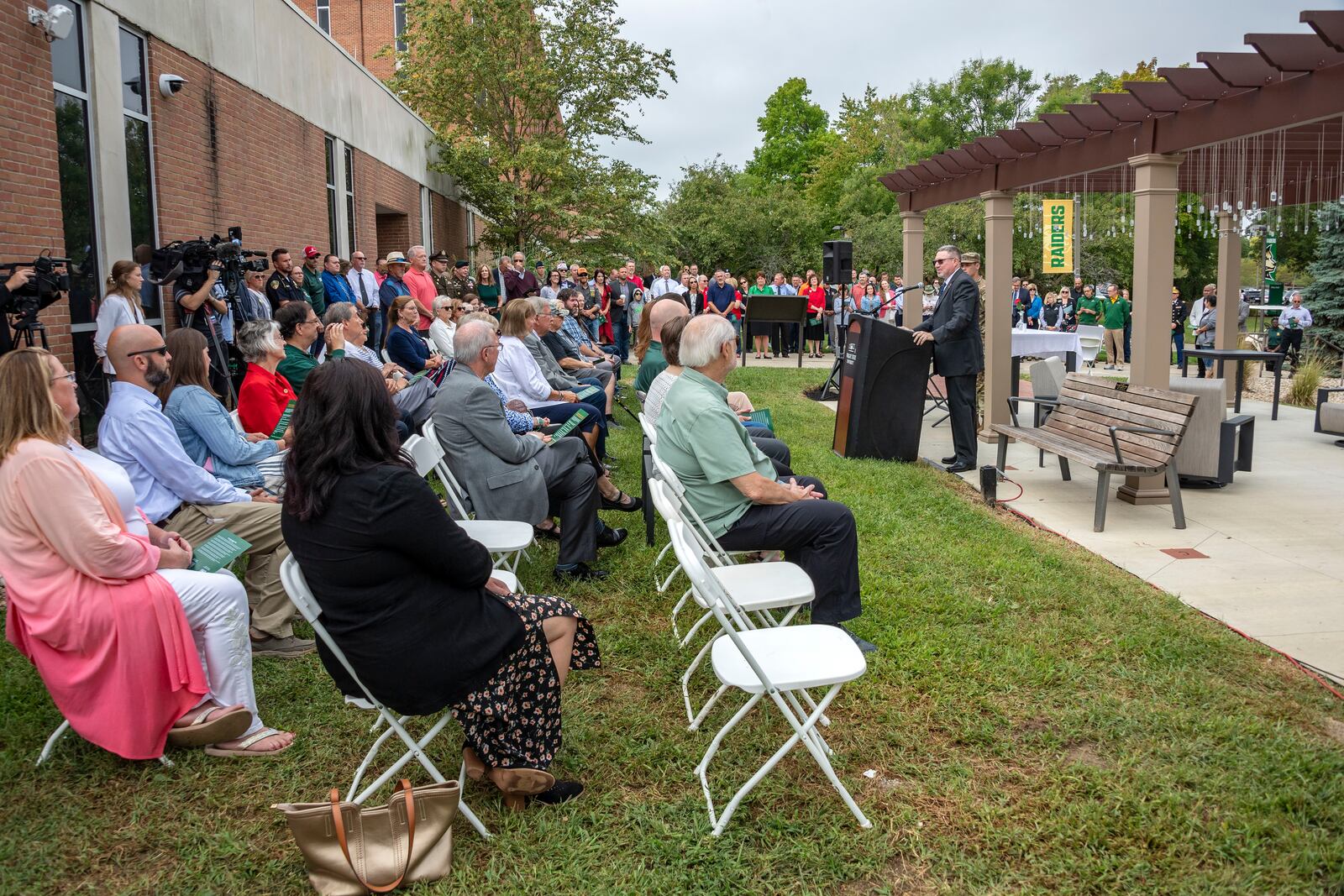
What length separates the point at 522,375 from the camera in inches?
316

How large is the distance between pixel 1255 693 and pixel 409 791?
340cm

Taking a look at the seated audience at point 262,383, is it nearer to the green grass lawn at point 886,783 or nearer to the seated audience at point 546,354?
the green grass lawn at point 886,783

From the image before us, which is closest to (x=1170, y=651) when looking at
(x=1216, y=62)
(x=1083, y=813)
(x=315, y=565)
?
(x=1083, y=813)

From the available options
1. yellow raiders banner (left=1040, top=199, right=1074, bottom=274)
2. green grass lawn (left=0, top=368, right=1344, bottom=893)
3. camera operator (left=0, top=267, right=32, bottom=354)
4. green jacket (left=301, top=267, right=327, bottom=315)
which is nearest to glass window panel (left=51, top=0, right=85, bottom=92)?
camera operator (left=0, top=267, right=32, bottom=354)

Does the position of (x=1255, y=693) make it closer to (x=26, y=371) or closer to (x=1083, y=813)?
(x=1083, y=813)

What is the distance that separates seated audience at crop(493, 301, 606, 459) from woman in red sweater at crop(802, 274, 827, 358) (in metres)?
15.3

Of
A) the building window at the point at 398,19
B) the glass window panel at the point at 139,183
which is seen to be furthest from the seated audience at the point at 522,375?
the building window at the point at 398,19

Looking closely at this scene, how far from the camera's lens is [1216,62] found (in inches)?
272

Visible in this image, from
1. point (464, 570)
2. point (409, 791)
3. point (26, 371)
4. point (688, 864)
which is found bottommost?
point (688, 864)

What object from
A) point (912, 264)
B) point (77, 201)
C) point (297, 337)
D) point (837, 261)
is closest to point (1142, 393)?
point (912, 264)

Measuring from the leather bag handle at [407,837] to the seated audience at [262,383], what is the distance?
330 cm

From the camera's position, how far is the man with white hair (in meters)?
4.37

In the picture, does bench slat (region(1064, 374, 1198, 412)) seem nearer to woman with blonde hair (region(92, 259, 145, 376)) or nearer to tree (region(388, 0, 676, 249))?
woman with blonde hair (region(92, 259, 145, 376))

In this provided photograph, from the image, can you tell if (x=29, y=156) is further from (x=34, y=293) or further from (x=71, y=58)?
(x=34, y=293)
